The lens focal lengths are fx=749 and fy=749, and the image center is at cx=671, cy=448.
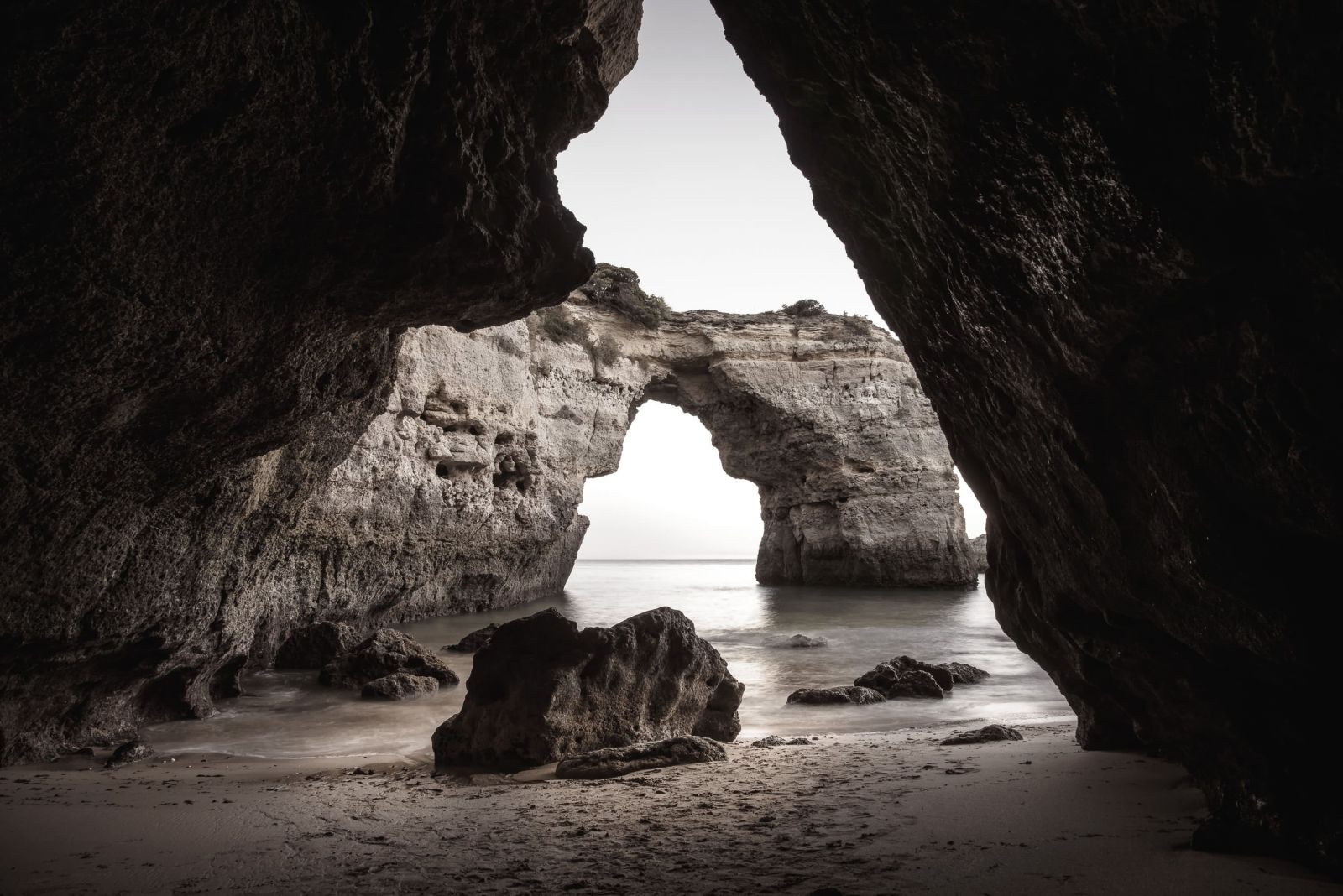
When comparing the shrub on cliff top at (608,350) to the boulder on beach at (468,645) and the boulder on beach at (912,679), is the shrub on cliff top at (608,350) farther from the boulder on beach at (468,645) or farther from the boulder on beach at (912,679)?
the boulder on beach at (912,679)

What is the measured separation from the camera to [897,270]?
11.2 feet

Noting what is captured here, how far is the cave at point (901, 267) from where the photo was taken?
175 centimetres

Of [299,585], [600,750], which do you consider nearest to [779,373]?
[299,585]

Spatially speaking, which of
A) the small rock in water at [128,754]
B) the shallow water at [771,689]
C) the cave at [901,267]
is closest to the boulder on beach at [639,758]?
the shallow water at [771,689]

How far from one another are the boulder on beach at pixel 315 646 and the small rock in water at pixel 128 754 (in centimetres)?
375

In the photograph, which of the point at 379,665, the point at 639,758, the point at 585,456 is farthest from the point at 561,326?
the point at 639,758

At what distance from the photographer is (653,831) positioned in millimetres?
2875

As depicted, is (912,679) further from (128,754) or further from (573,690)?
(128,754)

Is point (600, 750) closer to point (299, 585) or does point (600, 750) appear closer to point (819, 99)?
point (819, 99)

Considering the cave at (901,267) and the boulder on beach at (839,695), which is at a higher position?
the cave at (901,267)

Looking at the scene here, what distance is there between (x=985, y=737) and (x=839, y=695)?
2205mm

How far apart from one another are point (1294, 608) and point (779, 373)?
19849 millimetres

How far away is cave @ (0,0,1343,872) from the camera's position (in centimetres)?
175

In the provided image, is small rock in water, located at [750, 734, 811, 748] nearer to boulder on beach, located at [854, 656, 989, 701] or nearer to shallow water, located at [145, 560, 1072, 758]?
shallow water, located at [145, 560, 1072, 758]
